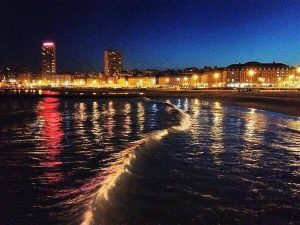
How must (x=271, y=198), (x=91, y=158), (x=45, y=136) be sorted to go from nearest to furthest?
(x=271, y=198)
(x=91, y=158)
(x=45, y=136)

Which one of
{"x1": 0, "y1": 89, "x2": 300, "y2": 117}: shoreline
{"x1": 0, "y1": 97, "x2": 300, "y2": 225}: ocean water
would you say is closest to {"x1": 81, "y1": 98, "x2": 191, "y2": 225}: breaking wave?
{"x1": 0, "y1": 97, "x2": 300, "y2": 225}: ocean water

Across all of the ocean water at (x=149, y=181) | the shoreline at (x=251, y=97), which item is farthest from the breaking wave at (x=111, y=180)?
the shoreline at (x=251, y=97)

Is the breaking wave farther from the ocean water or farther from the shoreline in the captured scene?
the shoreline

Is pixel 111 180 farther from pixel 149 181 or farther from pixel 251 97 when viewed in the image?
pixel 251 97

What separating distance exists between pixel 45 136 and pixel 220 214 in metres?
14.4

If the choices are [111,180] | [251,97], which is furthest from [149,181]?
[251,97]

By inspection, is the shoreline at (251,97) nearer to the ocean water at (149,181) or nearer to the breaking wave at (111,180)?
the ocean water at (149,181)

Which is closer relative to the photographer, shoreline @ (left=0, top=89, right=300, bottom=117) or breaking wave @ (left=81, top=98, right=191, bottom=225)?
breaking wave @ (left=81, top=98, right=191, bottom=225)

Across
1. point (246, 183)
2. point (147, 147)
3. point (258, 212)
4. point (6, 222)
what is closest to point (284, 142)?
point (147, 147)

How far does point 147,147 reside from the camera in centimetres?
1644

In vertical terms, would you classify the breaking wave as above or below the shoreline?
below

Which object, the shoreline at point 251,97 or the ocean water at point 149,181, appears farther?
the shoreline at point 251,97

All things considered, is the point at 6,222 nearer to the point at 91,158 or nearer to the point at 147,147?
the point at 91,158

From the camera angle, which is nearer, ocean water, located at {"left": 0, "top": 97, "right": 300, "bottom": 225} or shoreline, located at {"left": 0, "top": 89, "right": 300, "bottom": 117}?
ocean water, located at {"left": 0, "top": 97, "right": 300, "bottom": 225}
